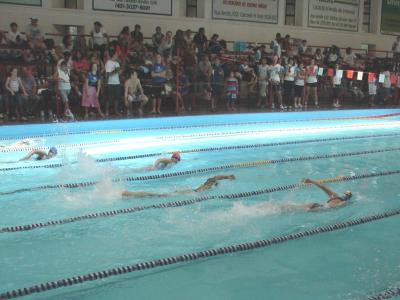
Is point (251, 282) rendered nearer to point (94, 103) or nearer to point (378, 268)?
point (378, 268)

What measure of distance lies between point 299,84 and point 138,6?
16.0 ft

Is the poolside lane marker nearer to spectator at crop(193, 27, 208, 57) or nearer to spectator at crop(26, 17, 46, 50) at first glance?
spectator at crop(26, 17, 46, 50)

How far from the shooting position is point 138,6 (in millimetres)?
14273

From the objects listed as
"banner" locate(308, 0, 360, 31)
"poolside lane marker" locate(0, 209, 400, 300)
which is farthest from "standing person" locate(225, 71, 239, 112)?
"poolside lane marker" locate(0, 209, 400, 300)

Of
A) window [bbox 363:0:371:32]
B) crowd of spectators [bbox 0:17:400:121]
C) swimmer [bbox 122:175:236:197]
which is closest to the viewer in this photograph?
swimmer [bbox 122:175:236:197]

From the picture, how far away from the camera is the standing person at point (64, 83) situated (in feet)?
34.7

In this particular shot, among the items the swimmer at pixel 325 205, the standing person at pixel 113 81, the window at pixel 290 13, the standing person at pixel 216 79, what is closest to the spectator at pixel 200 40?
the standing person at pixel 216 79

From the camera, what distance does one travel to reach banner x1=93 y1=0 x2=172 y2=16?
13.7m

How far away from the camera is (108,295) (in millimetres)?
3529

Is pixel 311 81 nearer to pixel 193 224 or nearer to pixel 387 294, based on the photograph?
pixel 193 224

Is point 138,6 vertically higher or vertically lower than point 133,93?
higher

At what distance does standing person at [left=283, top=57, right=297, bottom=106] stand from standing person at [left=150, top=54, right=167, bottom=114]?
11.7 feet

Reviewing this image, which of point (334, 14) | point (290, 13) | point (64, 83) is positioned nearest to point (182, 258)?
point (64, 83)

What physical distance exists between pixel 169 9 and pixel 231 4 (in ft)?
7.82
